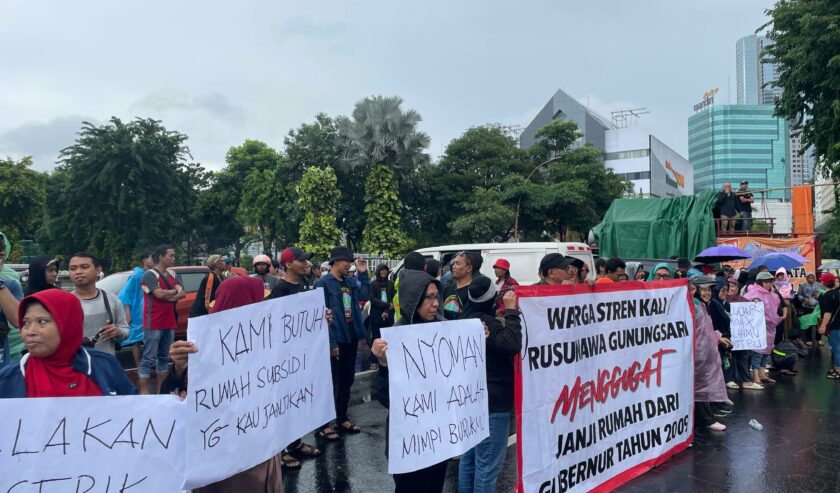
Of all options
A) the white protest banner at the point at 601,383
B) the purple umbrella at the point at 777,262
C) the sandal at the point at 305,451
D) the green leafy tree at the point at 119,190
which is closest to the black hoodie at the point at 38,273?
the sandal at the point at 305,451

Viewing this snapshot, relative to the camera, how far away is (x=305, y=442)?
19.0 feet

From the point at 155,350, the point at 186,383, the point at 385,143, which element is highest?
the point at 385,143

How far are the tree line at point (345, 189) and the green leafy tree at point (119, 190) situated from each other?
60 mm

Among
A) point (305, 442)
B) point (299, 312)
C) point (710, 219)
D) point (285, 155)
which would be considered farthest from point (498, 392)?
point (285, 155)

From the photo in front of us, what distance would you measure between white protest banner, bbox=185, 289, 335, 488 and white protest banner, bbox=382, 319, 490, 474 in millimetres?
672

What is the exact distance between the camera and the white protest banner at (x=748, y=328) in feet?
27.7

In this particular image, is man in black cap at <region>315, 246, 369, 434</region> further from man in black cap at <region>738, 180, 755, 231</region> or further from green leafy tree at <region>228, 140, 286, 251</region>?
green leafy tree at <region>228, 140, 286, 251</region>

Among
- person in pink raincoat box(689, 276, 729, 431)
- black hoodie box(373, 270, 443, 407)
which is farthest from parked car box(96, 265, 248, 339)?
person in pink raincoat box(689, 276, 729, 431)

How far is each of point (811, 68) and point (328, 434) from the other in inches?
610

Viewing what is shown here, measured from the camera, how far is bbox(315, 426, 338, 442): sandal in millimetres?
5891

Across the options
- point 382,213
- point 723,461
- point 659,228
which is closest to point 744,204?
point 659,228

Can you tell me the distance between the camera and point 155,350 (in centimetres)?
698

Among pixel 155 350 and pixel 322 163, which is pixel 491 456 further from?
pixel 322 163

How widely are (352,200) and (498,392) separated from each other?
31.2 metres
